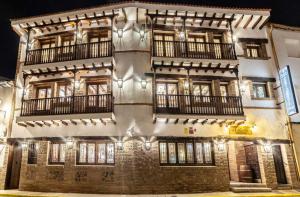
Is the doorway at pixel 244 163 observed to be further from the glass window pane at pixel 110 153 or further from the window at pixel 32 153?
the window at pixel 32 153

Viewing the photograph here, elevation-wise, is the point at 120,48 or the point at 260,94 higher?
the point at 120,48

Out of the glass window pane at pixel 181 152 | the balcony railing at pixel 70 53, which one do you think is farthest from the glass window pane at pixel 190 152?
the balcony railing at pixel 70 53

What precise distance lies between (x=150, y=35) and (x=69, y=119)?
7.82 meters

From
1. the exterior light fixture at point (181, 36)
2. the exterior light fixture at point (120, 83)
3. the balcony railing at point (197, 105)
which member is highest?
the exterior light fixture at point (181, 36)

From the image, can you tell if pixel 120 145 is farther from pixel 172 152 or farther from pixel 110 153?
pixel 172 152

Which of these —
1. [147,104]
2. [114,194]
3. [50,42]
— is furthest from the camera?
[50,42]

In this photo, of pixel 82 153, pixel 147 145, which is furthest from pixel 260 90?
pixel 82 153

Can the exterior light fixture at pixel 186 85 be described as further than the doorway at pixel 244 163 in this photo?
No

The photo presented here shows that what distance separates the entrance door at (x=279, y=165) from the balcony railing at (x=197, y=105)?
383cm

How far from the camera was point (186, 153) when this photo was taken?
13625mm

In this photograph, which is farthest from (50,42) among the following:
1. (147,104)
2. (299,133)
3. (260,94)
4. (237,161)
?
(299,133)

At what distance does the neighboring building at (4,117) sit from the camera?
47.9 ft

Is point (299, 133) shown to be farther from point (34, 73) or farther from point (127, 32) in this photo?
point (34, 73)

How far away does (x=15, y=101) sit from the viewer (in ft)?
51.0
